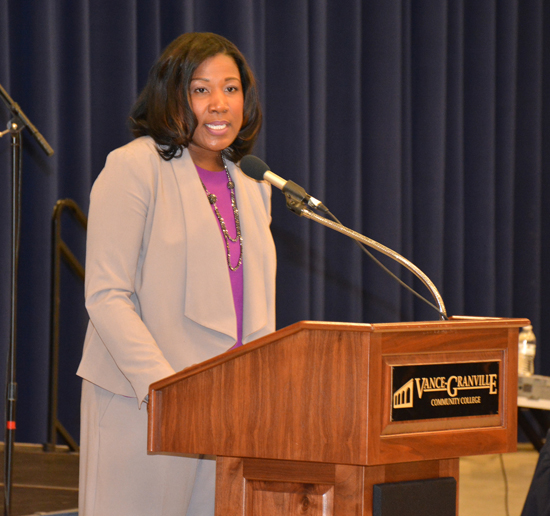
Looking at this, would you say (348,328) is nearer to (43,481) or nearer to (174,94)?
(174,94)

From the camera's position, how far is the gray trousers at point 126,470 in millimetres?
1513

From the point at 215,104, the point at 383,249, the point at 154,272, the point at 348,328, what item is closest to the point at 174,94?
the point at 215,104

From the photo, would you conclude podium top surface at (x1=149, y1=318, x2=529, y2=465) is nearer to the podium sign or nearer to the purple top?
the podium sign

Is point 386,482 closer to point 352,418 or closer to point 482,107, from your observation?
point 352,418

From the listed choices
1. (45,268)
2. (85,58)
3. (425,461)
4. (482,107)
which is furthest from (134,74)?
(425,461)

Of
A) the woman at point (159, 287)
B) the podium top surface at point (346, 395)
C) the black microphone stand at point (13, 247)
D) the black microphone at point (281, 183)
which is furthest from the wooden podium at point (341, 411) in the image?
the black microphone stand at point (13, 247)

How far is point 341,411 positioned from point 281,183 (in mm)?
475

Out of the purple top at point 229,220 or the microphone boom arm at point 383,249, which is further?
the purple top at point 229,220

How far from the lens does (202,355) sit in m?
1.54

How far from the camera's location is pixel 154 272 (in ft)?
5.04

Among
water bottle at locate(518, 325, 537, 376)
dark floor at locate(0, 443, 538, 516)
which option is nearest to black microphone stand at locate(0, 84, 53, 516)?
dark floor at locate(0, 443, 538, 516)

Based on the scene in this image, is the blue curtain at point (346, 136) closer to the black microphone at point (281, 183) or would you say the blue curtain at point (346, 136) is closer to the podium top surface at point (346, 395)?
the black microphone at point (281, 183)

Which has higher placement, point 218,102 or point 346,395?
point 218,102

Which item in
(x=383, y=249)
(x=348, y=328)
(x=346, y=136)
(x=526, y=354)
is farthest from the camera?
(x=346, y=136)
